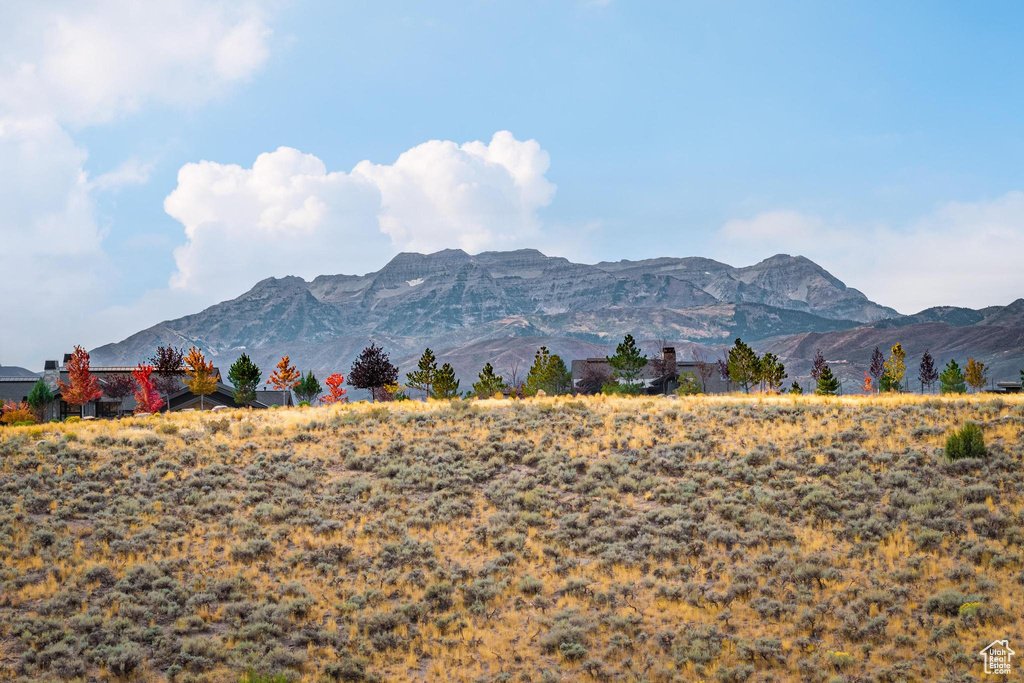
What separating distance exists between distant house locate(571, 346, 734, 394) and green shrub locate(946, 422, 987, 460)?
246ft

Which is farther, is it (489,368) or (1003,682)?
(489,368)

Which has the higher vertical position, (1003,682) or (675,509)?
(675,509)

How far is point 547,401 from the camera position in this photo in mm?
41812

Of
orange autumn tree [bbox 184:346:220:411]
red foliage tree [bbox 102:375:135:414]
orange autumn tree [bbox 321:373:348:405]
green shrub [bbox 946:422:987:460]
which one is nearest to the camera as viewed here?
green shrub [bbox 946:422:987:460]

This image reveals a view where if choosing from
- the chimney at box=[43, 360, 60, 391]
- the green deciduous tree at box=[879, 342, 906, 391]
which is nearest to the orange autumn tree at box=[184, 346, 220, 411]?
the chimney at box=[43, 360, 60, 391]

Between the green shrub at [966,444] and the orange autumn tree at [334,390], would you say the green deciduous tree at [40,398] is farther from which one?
the green shrub at [966,444]

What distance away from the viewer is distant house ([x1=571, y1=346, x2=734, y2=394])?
110000 millimetres

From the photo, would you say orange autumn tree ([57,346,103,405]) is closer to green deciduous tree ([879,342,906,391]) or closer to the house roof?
the house roof

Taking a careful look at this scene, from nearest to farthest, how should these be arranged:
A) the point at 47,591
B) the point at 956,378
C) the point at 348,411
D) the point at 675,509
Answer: the point at 47,591
the point at 675,509
the point at 348,411
the point at 956,378

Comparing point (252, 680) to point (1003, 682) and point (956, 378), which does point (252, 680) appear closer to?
point (1003, 682)

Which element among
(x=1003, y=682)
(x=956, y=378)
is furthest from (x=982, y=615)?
(x=956, y=378)

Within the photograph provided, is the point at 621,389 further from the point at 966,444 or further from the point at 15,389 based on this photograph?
the point at 15,389

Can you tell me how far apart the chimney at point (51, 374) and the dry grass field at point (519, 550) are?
64.0m

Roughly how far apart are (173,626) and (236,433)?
16494 mm
